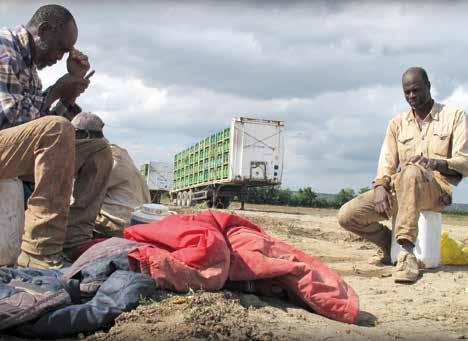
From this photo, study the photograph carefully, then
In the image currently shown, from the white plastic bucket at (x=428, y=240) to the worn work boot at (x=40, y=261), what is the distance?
2891mm

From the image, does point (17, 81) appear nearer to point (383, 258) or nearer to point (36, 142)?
point (36, 142)

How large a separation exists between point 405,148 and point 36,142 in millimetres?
3217

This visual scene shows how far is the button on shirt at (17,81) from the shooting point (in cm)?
326

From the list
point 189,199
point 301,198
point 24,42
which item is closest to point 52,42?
point 24,42

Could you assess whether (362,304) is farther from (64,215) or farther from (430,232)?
(64,215)

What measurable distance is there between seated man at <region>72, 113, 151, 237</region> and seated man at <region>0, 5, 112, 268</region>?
0.63 m

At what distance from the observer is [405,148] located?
4.83 meters

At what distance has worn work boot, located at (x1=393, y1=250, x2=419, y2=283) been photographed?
407cm

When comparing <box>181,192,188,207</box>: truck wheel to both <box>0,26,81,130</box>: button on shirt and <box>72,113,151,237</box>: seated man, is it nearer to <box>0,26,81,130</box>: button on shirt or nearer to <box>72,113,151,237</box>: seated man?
<box>72,113,151,237</box>: seated man

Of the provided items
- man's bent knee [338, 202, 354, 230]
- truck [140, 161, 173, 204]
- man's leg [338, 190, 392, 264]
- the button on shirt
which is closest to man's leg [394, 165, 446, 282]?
man's leg [338, 190, 392, 264]

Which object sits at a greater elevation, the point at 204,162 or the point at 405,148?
the point at 204,162

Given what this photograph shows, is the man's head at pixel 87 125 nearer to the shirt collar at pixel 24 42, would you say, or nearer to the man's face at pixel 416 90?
the shirt collar at pixel 24 42

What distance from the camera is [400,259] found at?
4.18 metres

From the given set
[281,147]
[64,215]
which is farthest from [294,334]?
[281,147]
